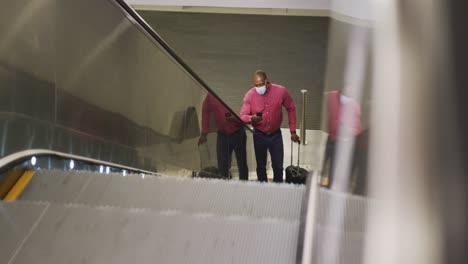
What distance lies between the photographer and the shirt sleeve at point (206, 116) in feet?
17.1

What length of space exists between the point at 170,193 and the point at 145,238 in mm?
439

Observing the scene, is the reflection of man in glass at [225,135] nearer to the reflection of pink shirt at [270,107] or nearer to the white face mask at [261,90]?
the reflection of pink shirt at [270,107]

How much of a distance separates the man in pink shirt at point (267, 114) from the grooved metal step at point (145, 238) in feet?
14.3

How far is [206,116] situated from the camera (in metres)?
5.39

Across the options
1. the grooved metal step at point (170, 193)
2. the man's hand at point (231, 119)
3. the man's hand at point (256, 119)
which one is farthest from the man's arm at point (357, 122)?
the man's hand at point (256, 119)

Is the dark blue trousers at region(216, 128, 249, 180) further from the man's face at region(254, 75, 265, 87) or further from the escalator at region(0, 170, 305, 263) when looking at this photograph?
the escalator at region(0, 170, 305, 263)

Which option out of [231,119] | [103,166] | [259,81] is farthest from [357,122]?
[259,81]

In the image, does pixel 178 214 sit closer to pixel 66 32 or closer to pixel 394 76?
pixel 394 76

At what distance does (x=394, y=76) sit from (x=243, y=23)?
29.7 feet

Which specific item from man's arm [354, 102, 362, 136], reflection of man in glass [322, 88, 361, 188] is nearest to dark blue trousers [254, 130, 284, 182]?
reflection of man in glass [322, 88, 361, 188]

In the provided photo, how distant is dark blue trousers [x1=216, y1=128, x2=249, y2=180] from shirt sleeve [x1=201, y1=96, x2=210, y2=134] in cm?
39

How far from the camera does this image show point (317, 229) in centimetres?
127

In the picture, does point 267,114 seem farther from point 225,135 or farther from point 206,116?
point 206,116

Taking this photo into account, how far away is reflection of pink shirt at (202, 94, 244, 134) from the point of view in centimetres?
527
